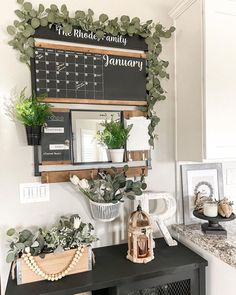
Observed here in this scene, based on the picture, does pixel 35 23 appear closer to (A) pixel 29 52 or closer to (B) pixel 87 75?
(A) pixel 29 52

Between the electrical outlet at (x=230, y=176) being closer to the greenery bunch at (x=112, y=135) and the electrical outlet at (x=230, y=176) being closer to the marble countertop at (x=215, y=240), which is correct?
the marble countertop at (x=215, y=240)

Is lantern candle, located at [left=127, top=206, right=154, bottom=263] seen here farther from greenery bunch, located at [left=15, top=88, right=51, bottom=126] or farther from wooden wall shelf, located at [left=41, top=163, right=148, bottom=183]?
greenery bunch, located at [left=15, top=88, right=51, bottom=126]

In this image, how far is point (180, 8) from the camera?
161 centimetres

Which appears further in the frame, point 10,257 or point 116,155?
point 116,155

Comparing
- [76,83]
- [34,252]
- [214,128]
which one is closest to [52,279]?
[34,252]

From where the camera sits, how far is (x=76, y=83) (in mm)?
1532

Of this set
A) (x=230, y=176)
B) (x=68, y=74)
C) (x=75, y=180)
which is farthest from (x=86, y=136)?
(x=230, y=176)

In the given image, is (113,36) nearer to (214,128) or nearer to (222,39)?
(222,39)

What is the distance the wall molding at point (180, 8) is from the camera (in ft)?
5.01

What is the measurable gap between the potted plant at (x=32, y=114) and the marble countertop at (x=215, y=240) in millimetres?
1082

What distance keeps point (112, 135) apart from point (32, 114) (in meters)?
0.48

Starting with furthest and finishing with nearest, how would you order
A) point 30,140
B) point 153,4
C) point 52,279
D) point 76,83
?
point 153,4 < point 76,83 < point 30,140 < point 52,279

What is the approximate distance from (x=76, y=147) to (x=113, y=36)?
75cm

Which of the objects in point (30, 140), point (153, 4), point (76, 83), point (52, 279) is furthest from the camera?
point (153, 4)
